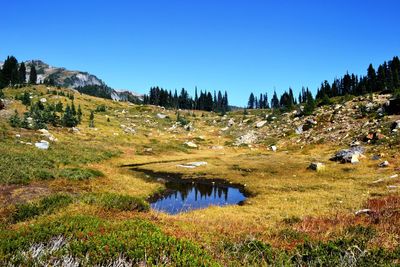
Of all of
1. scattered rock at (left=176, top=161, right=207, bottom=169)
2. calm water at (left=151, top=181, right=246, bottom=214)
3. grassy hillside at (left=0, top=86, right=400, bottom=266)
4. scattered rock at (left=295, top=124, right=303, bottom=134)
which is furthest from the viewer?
scattered rock at (left=295, top=124, right=303, bottom=134)

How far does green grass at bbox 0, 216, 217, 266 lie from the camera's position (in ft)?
26.5

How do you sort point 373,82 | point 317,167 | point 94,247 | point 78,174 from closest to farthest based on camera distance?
point 94,247 → point 78,174 → point 317,167 → point 373,82

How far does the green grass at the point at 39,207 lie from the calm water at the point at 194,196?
10915 millimetres

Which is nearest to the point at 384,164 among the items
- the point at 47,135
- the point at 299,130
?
the point at 299,130

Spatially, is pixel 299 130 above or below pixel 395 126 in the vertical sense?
above

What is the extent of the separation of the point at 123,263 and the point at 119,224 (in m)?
4.50

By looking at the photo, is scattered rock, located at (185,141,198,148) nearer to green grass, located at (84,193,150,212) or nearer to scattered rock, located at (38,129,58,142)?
scattered rock, located at (38,129,58,142)

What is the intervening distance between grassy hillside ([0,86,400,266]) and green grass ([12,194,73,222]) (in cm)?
9

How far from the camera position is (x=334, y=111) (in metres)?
83.4

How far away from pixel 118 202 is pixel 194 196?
18.2 metres

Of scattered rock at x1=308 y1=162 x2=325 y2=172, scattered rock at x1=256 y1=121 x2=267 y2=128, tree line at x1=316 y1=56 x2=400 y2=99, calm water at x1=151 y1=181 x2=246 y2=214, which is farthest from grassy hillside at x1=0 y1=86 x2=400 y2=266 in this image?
tree line at x1=316 y1=56 x2=400 y2=99

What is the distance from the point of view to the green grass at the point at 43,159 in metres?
31.4

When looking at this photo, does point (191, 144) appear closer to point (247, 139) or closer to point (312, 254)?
point (247, 139)

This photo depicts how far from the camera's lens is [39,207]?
17.2 m
